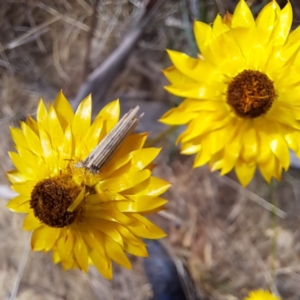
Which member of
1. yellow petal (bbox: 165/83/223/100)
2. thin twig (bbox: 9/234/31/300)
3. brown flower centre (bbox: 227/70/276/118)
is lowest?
thin twig (bbox: 9/234/31/300)

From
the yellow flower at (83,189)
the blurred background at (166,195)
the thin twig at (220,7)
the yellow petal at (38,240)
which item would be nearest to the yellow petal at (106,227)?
the yellow flower at (83,189)

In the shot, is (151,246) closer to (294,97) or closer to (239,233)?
(239,233)

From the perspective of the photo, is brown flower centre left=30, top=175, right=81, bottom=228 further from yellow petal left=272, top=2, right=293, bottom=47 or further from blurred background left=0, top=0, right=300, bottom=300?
blurred background left=0, top=0, right=300, bottom=300

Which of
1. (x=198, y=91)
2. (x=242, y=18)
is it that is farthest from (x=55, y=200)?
(x=242, y=18)

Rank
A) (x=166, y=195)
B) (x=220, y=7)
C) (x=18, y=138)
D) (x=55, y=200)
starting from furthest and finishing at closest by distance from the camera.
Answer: (x=166, y=195)
(x=220, y=7)
(x=18, y=138)
(x=55, y=200)

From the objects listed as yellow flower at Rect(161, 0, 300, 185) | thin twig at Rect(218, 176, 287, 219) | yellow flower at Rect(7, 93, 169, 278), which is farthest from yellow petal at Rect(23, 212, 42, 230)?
thin twig at Rect(218, 176, 287, 219)

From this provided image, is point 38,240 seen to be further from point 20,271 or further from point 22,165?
point 20,271
